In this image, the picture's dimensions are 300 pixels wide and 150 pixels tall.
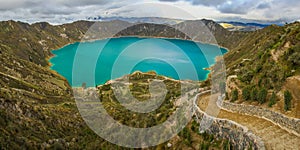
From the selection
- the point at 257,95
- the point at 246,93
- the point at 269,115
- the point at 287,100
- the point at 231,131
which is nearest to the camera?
the point at 287,100

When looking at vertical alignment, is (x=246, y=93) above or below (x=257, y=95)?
below

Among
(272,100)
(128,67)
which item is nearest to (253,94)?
(272,100)

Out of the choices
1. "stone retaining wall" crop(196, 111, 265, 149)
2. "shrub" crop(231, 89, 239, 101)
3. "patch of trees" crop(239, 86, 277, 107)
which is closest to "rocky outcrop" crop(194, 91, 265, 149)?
"stone retaining wall" crop(196, 111, 265, 149)

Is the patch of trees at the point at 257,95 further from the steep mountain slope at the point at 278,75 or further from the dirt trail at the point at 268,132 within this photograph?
the dirt trail at the point at 268,132

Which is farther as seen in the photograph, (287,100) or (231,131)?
(231,131)

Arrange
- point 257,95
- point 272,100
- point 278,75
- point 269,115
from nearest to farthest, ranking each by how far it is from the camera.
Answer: point 269,115, point 272,100, point 257,95, point 278,75

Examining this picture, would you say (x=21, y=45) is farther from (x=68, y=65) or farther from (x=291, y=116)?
(x=291, y=116)

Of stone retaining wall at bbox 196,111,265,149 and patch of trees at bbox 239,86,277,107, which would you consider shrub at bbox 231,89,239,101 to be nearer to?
patch of trees at bbox 239,86,277,107

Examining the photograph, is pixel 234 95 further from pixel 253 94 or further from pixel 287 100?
pixel 287 100

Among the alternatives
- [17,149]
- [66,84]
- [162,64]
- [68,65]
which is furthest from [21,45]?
[17,149]
